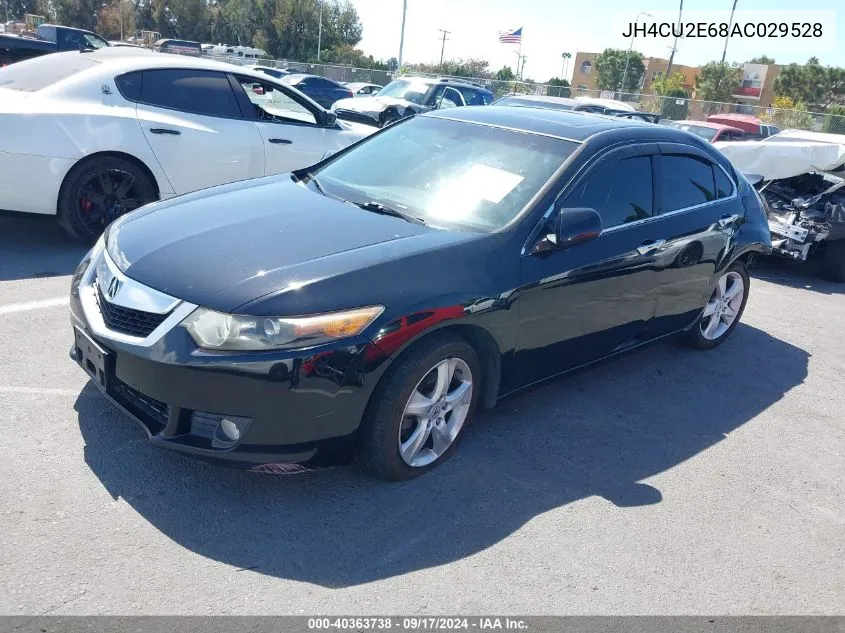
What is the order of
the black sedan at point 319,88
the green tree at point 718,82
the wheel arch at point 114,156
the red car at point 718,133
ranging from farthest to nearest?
the green tree at point 718,82 → the black sedan at point 319,88 → the red car at point 718,133 → the wheel arch at point 114,156

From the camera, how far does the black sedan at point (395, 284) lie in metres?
2.94

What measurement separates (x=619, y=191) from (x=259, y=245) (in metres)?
2.16

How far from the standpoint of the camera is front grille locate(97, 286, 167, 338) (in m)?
3.01

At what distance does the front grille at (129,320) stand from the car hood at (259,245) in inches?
4.9

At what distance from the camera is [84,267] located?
365cm

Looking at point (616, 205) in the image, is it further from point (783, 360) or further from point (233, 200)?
point (783, 360)

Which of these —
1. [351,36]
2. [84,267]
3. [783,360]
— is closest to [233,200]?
[84,267]

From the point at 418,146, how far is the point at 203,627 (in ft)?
9.69

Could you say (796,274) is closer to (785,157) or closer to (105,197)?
(785,157)

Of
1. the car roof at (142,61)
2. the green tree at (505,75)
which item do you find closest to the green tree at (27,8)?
the green tree at (505,75)

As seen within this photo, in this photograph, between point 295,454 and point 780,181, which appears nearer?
point 295,454

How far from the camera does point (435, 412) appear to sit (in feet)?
11.4

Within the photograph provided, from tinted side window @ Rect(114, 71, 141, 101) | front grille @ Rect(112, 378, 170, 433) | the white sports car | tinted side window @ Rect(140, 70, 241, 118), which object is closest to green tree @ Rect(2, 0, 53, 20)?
the white sports car

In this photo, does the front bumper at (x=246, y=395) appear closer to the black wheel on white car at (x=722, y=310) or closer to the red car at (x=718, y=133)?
the black wheel on white car at (x=722, y=310)
